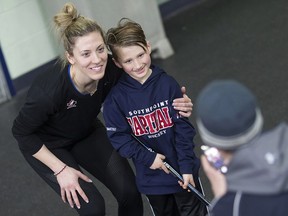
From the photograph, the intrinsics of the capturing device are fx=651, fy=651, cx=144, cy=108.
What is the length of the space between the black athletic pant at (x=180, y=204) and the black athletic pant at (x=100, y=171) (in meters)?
0.11

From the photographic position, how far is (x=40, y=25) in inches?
208

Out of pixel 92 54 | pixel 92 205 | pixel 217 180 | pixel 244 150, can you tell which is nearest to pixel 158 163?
pixel 92 205

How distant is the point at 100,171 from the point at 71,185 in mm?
178

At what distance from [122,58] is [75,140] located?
540mm

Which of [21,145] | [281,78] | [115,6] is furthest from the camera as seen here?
[115,6]

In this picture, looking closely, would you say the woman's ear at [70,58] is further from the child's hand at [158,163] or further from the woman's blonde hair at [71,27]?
the child's hand at [158,163]

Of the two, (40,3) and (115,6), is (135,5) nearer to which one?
(115,6)

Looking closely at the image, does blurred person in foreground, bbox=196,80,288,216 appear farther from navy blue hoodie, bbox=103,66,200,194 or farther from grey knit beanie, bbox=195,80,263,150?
navy blue hoodie, bbox=103,66,200,194

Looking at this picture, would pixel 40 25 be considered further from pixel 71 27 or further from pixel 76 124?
pixel 71 27

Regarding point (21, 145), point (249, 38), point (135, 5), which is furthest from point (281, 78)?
point (21, 145)

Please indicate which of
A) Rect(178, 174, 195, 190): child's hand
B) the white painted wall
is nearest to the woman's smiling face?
Rect(178, 174, 195, 190): child's hand

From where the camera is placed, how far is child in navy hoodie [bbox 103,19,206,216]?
2.71m

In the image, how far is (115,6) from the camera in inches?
200

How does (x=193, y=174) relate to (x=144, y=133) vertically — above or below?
below
